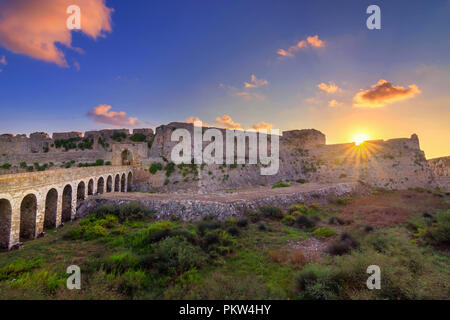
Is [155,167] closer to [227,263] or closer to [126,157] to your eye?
[126,157]

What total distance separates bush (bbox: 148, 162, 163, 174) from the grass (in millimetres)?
15647

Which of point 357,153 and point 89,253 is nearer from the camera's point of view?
point 89,253

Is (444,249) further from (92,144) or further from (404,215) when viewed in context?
(92,144)

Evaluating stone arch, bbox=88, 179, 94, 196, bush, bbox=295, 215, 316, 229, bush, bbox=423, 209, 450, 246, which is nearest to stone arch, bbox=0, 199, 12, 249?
stone arch, bbox=88, 179, 94, 196

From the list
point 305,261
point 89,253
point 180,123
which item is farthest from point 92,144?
point 305,261

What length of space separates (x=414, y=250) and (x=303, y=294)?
5.43m

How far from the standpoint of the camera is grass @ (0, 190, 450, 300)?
16.1 feet

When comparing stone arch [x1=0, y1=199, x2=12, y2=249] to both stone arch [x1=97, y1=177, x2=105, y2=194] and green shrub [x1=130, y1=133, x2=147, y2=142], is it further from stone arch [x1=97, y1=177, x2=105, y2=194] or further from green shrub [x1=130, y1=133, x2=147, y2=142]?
green shrub [x1=130, y1=133, x2=147, y2=142]

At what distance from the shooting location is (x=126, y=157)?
29.7m

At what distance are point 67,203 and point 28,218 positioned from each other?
318 cm

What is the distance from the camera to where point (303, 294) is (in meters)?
5.05

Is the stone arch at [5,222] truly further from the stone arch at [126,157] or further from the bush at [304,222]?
the stone arch at [126,157]

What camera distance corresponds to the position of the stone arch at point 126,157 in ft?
93.0
